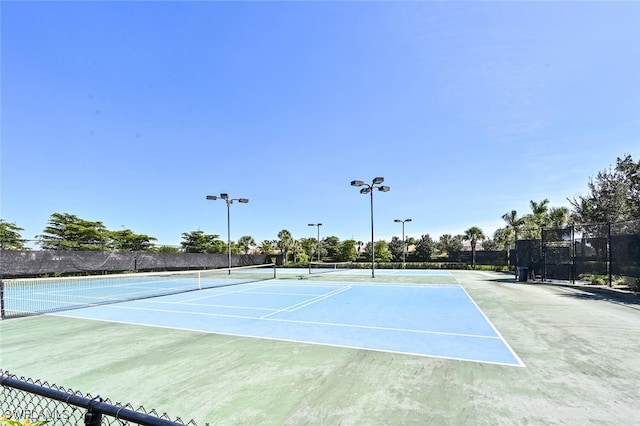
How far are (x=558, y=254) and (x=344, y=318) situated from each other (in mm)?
17316

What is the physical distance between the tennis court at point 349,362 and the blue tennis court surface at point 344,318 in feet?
0.20

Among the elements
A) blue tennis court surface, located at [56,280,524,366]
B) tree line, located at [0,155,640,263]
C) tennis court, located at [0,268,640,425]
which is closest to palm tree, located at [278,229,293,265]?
tree line, located at [0,155,640,263]

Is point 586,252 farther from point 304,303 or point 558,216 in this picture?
point 558,216

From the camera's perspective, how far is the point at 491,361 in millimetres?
5551

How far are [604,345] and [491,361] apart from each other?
9.30ft

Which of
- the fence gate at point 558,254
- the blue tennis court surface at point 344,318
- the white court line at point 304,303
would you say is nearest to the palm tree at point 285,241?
the fence gate at point 558,254

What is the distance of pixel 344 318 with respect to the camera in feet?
30.7

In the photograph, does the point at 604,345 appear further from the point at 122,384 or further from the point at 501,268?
the point at 501,268

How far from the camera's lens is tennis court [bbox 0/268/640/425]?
3.99m

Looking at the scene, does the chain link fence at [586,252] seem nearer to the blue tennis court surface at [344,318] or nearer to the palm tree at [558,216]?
the blue tennis court surface at [344,318]

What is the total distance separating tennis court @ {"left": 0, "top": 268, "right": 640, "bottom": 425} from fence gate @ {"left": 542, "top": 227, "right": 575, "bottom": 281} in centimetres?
995

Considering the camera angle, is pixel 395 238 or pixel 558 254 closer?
pixel 558 254

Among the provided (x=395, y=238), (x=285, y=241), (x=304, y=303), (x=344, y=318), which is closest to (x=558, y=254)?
(x=304, y=303)

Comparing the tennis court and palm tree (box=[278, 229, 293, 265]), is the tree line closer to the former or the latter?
palm tree (box=[278, 229, 293, 265])
